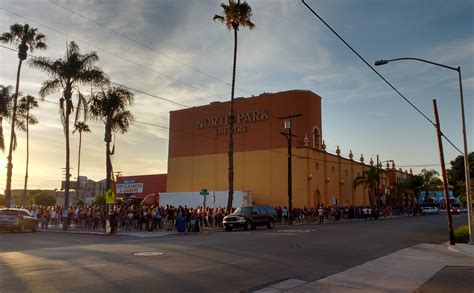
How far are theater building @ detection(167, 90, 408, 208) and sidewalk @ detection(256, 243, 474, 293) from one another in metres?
35.1

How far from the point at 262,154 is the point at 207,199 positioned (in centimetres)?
880

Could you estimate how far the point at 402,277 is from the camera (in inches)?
458

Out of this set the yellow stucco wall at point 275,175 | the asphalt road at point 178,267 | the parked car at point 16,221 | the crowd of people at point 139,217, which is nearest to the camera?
the asphalt road at point 178,267

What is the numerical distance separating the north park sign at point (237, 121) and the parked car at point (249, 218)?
21653 mm

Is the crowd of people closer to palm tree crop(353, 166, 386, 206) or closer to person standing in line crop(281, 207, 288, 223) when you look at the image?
person standing in line crop(281, 207, 288, 223)

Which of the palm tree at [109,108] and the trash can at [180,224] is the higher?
the palm tree at [109,108]

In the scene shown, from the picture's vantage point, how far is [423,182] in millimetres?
89625

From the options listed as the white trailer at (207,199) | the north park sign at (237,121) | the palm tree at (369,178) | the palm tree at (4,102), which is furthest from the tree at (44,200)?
the palm tree at (369,178)

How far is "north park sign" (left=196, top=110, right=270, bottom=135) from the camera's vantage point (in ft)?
179

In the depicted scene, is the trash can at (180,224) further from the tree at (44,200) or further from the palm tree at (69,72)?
the tree at (44,200)

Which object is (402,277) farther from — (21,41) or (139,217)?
(21,41)

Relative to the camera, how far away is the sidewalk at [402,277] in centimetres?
1003

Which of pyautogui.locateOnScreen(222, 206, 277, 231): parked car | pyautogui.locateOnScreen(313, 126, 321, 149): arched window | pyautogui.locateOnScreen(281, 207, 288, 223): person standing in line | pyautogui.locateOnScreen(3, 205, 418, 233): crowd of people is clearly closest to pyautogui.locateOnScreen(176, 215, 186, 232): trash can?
pyautogui.locateOnScreen(3, 205, 418, 233): crowd of people

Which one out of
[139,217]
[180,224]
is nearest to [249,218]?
[180,224]
